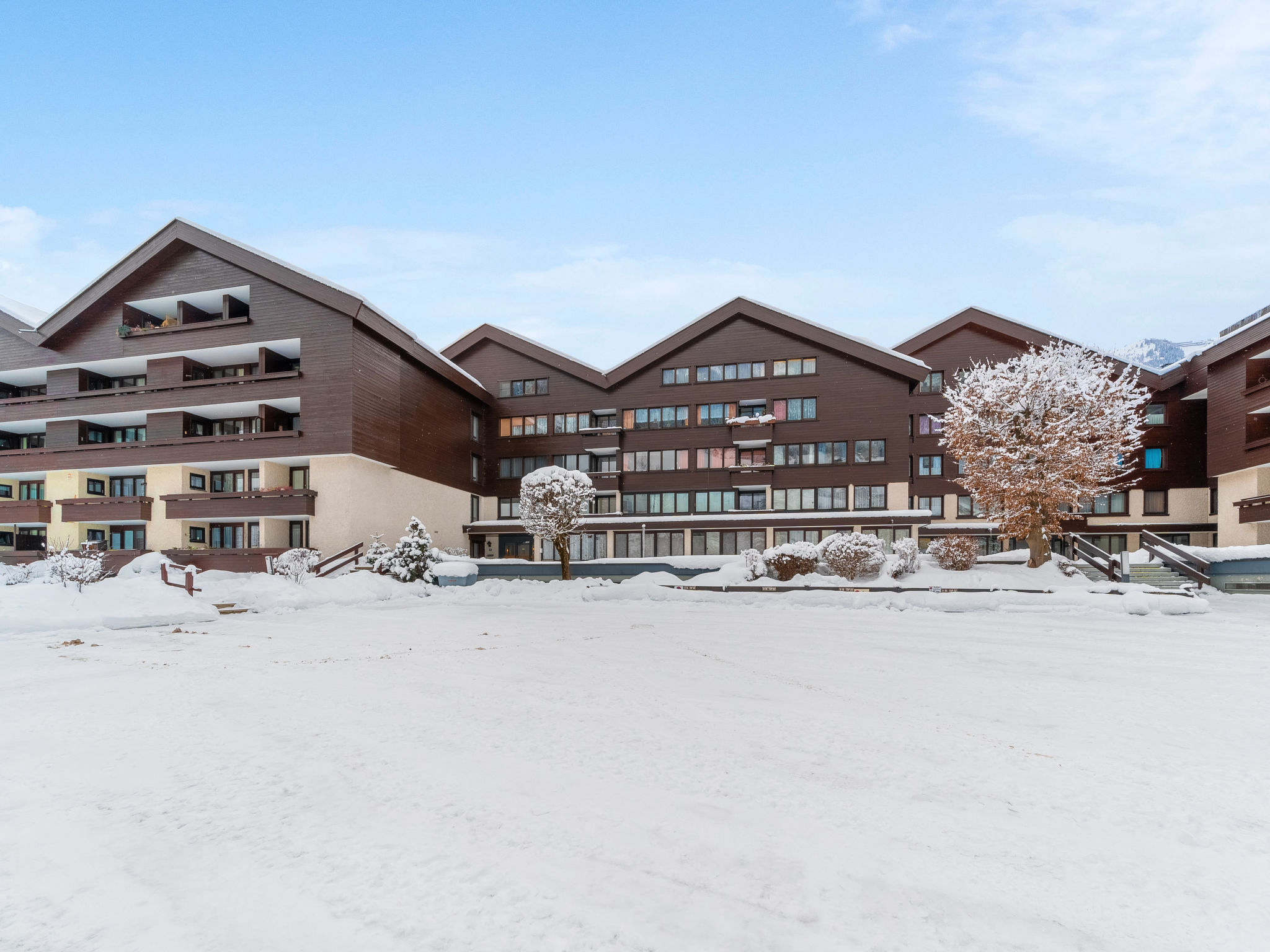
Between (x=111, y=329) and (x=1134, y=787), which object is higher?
(x=111, y=329)

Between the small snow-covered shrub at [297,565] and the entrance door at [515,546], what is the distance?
44.5 feet

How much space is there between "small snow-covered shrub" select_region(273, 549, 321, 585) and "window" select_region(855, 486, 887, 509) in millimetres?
27019

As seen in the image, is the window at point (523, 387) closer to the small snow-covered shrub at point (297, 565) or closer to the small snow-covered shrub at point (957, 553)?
the small snow-covered shrub at point (297, 565)

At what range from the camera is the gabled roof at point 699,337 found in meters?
35.1

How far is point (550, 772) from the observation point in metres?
4.89

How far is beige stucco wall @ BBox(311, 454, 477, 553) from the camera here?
29.7 m

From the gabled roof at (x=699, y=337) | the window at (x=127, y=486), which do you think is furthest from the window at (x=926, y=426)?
the window at (x=127, y=486)

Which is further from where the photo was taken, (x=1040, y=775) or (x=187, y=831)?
(x=1040, y=775)

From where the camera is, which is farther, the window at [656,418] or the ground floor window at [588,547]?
A: the window at [656,418]

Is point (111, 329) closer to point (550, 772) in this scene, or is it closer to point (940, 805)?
point (550, 772)

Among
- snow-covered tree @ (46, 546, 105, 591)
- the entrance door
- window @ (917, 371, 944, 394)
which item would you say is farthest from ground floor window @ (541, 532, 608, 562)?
snow-covered tree @ (46, 546, 105, 591)

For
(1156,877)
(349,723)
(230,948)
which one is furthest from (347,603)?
(1156,877)

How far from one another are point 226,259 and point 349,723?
34123 mm

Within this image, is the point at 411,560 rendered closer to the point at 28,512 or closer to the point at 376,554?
the point at 376,554
